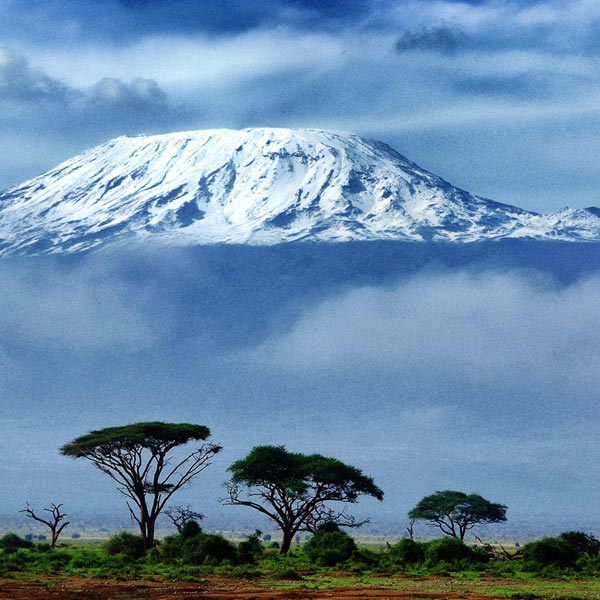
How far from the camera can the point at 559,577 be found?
139ft

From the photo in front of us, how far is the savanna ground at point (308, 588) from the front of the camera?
32469 millimetres

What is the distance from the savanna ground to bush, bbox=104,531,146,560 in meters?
12.9

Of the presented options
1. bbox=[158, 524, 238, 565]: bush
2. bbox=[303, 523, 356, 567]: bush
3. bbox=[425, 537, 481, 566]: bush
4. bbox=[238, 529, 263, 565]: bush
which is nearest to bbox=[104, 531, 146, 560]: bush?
bbox=[158, 524, 238, 565]: bush

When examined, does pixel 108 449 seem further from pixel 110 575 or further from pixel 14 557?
pixel 110 575

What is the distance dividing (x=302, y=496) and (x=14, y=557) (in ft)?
64.0

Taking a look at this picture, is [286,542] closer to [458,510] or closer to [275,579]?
[275,579]

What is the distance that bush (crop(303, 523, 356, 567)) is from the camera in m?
50.7

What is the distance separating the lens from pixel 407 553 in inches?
1994

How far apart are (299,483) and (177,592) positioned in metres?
30.0

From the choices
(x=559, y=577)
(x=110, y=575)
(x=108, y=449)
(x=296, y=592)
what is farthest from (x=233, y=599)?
(x=108, y=449)

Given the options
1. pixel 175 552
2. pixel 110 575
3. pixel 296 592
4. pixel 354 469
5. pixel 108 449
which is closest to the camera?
pixel 296 592

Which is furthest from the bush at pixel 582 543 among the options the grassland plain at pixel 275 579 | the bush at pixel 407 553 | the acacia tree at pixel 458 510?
the acacia tree at pixel 458 510

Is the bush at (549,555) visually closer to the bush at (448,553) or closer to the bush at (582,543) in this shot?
the bush at (448,553)

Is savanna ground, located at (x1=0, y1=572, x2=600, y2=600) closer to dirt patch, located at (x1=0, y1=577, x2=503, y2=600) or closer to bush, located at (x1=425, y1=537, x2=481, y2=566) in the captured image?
dirt patch, located at (x1=0, y1=577, x2=503, y2=600)
